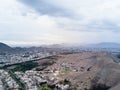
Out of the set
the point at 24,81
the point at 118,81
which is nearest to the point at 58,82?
the point at 24,81

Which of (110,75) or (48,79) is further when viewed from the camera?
(48,79)

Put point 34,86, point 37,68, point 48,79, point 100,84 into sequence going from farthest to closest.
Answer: point 37,68 → point 48,79 → point 34,86 → point 100,84

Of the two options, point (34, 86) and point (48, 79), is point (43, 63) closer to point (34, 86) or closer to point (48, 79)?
point (48, 79)

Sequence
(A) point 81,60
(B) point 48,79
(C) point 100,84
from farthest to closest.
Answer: (A) point 81,60 < (B) point 48,79 < (C) point 100,84

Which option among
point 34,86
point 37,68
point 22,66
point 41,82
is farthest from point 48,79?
point 22,66

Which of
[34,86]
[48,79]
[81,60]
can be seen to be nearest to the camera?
[34,86]

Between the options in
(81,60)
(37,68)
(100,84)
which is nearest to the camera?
(100,84)

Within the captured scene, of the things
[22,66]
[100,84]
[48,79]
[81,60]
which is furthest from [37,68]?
[100,84]

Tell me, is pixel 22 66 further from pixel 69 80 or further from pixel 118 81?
pixel 118 81

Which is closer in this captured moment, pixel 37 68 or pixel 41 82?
pixel 41 82
